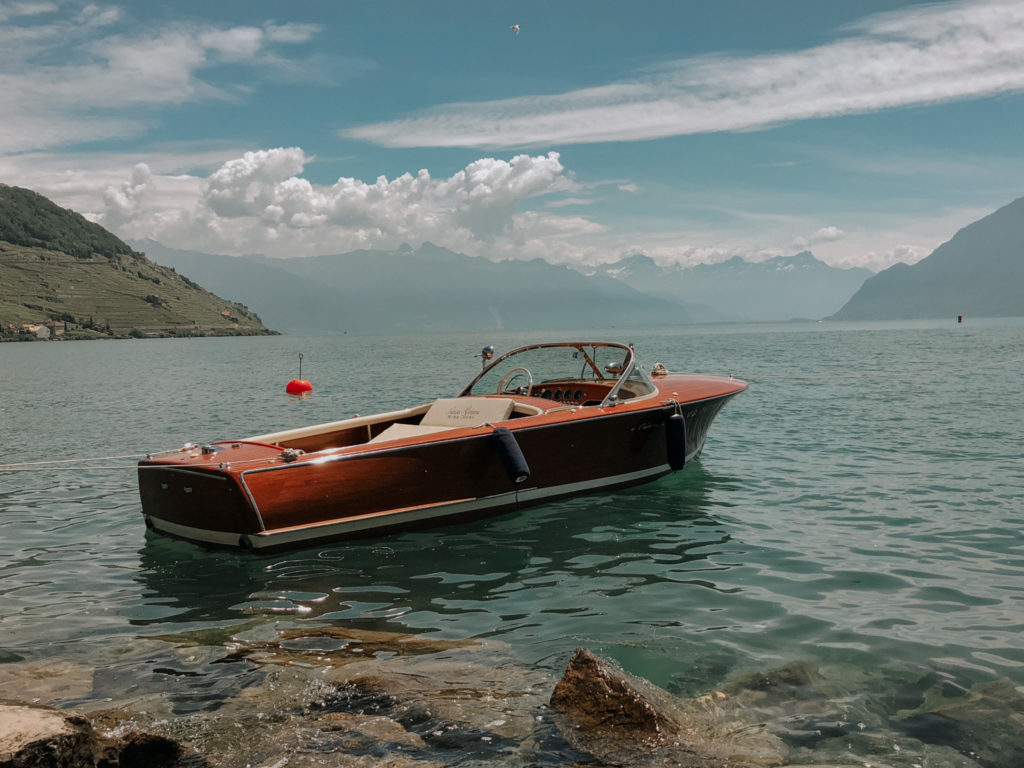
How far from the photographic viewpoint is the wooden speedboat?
29.3 ft

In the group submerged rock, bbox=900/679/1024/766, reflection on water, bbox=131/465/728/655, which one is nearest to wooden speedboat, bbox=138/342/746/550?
reflection on water, bbox=131/465/728/655

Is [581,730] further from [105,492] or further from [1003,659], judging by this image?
[105,492]

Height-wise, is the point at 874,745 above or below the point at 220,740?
below

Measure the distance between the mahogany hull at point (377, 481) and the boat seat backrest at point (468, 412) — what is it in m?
0.69

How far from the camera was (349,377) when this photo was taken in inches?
1956

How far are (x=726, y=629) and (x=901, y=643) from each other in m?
1.34

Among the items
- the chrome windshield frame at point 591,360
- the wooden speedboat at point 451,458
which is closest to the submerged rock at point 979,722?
the wooden speedboat at point 451,458

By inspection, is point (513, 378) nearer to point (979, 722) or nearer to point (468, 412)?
point (468, 412)

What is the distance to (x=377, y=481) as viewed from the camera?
954 cm

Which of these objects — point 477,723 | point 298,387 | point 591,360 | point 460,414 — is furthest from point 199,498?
point 298,387

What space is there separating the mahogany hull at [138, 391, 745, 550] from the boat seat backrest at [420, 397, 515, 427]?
27.0 inches

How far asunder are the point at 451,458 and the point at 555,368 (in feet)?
13.4

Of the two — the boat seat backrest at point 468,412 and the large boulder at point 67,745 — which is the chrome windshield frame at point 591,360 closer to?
the boat seat backrest at point 468,412

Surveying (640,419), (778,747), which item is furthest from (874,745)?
(640,419)
